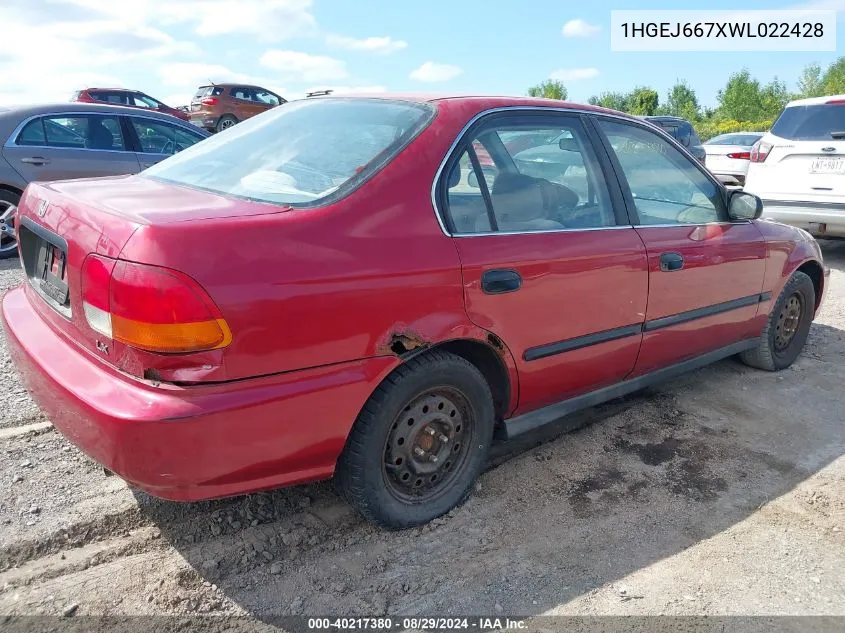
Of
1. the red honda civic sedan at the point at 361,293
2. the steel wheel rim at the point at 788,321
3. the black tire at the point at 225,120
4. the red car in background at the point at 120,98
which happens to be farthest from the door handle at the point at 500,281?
the black tire at the point at 225,120

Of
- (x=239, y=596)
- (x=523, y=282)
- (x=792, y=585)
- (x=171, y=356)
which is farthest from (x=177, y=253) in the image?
(x=792, y=585)

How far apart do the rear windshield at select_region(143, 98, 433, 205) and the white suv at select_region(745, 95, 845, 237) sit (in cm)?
581

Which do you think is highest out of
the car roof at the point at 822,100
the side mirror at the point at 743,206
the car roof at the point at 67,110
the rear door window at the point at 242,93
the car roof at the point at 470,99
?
the rear door window at the point at 242,93

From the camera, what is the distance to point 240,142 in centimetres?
303

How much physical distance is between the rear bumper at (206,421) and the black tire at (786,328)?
312 cm

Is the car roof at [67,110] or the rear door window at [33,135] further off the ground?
the car roof at [67,110]

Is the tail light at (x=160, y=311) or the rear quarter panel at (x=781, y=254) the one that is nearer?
the tail light at (x=160, y=311)

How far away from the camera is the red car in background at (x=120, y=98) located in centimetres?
1667

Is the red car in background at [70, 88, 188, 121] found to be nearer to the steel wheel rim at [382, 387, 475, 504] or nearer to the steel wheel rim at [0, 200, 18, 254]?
the steel wheel rim at [0, 200, 18, 254]

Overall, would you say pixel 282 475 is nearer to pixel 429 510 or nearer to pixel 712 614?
pixel 429 510

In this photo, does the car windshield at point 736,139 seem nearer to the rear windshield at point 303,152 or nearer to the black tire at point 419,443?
the rear windshield at point 303,152

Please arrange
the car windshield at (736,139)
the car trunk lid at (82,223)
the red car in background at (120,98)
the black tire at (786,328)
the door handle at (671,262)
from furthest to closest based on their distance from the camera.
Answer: the red car in background at (120,98) → the car windshield at (736,139) → the black tire at (786,328) → the door handle at (671,262) → the car trunk lid at (82,223)

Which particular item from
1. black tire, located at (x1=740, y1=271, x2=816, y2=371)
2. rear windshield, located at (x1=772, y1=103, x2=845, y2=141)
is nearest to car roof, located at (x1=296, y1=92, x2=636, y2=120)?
black tire, located at (x1=740, y1=271, x2=816, y2=371)

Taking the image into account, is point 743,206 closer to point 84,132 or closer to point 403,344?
point 403,344
